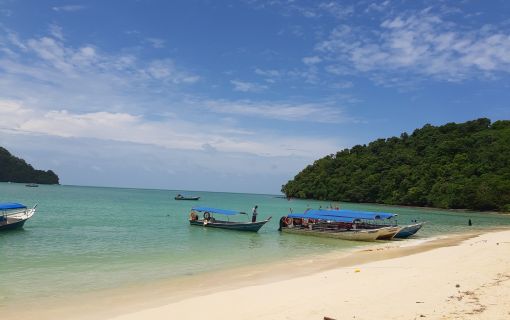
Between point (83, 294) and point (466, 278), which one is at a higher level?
point (466, 278)

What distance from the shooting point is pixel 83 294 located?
12328 millimetres

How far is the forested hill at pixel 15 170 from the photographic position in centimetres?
16400

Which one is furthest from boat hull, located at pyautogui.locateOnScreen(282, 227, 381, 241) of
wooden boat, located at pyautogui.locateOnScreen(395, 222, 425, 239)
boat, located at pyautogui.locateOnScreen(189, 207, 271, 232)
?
boat, located at pyautogui.locateOnScreen(189, 207, 271, 232)

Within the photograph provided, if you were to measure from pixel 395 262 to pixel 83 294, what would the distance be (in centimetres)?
1191

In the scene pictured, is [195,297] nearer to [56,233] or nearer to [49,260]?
[49,260]

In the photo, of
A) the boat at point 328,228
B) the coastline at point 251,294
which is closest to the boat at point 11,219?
the coastline at point 251,294

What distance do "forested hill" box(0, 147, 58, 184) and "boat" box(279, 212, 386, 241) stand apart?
163 m

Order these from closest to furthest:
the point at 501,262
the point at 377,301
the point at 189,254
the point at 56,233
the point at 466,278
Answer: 1. the point at 377,301
2. the point at 466,278
3. the point at 501,262
4. the point at 189,254
5. the point at 56,233

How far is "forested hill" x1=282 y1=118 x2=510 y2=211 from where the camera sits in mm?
86500

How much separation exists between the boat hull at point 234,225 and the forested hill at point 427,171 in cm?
6608

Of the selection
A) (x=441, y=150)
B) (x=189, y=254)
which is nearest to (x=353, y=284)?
(x=189, y=254)

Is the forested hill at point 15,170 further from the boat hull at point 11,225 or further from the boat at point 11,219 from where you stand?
the boat hull at point 11,225

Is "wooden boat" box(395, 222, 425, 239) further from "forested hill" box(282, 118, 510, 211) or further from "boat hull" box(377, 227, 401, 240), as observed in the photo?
"forested hill" box(282, 118, 510, 211)

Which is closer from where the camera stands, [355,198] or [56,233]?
[56,233]
